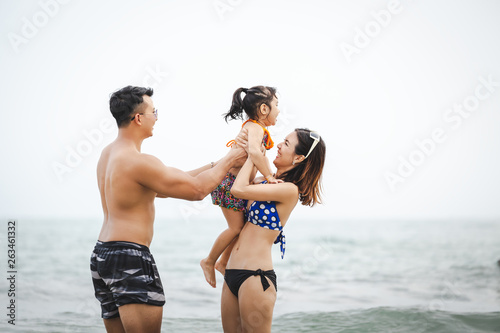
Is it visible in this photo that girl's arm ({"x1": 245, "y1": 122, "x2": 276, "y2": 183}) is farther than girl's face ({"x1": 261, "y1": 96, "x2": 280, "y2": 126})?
No

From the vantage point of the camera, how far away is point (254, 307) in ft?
11.3

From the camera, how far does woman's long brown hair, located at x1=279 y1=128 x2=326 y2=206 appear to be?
373 centimetres

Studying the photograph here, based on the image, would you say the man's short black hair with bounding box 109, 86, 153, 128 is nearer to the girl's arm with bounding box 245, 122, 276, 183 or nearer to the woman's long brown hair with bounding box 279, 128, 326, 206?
the girl's arm with bounding box 245, 122, 276, 183

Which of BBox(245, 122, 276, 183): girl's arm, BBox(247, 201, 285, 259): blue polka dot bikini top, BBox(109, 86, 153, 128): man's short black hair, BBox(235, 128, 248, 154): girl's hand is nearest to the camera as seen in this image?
BBox(109, 86, 153, 128): man's short black hair

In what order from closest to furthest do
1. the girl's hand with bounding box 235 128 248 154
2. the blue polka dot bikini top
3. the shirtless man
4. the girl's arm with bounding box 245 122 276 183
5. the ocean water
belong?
the shirtless man
the blue polka dot bikini top
the girl's arm with bounding box 245 122 276 183
the girl's hand with bounding box 235 128 248 154
the ocean water

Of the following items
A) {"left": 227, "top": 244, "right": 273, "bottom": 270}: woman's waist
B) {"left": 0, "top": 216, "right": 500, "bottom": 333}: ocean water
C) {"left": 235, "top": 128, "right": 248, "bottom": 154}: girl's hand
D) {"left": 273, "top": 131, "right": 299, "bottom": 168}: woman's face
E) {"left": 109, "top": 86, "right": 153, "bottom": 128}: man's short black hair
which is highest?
{"left": 109, "top": 86, "right": 153, "bottom": 128}: man's short black hair

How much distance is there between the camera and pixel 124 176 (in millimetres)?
3246

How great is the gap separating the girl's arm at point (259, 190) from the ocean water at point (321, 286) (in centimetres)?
413

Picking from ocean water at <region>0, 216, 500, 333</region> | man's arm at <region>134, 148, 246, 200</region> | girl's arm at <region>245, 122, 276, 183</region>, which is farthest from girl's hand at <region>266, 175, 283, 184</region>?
ocean water at <region>0, 216, 500, 333</region>

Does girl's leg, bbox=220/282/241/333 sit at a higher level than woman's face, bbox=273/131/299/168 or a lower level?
lower

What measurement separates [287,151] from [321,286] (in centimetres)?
997

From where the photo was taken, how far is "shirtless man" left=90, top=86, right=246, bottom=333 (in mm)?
3201

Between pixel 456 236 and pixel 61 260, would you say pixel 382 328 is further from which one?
pixel 456 236

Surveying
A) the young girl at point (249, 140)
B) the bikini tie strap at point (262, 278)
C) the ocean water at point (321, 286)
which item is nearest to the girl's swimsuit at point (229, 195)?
the young girl at point (249, 140)
